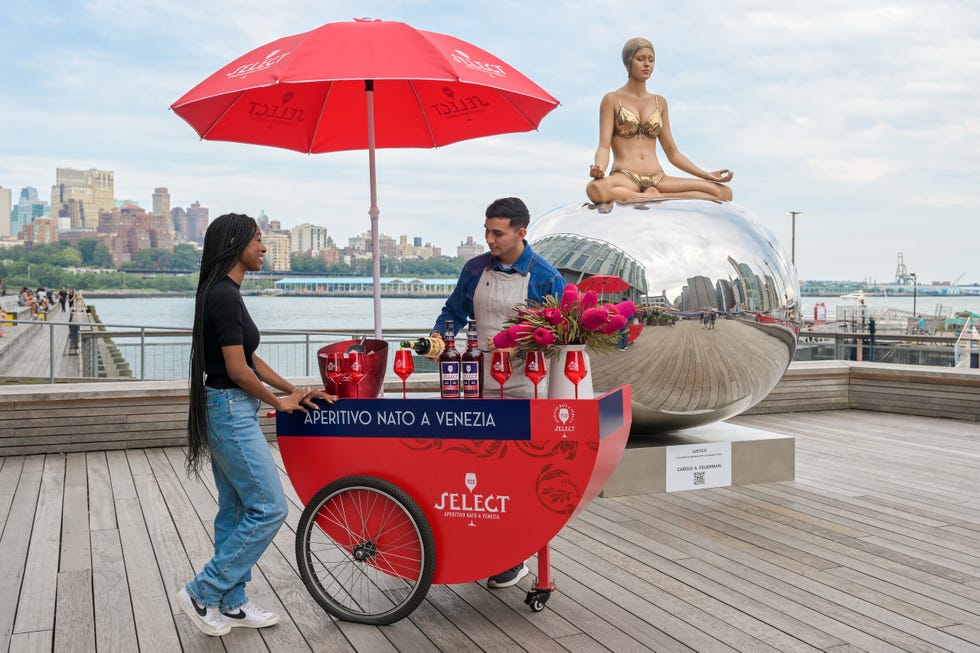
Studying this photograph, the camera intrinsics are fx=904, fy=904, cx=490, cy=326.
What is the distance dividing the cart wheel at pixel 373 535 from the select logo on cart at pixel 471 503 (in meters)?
0.12

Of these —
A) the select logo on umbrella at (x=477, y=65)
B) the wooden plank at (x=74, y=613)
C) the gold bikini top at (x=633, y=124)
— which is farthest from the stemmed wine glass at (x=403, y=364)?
the gold bikini top at (x=633, y=124)

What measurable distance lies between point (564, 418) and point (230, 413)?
1331 millimetres

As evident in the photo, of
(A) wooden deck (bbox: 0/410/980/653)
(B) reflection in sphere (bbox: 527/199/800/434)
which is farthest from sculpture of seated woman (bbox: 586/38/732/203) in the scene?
(A) wooden deck (bbox: 0/410/980/653)

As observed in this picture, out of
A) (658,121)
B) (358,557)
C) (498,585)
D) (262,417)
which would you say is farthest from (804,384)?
(358,557)

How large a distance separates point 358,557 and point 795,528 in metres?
2.85

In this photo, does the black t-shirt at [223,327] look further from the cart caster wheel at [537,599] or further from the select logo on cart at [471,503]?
the cart caster wheel at [537,599]

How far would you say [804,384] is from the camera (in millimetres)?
10062

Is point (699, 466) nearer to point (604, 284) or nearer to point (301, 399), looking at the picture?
point (604, 284)

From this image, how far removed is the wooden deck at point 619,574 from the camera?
146 inches

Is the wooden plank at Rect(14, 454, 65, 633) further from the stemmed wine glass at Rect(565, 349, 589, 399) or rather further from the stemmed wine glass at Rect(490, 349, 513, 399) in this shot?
the stemmed wine glass at Rect(565, 349, 589, 399)

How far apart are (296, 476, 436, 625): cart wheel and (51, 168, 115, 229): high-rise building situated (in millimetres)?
50734

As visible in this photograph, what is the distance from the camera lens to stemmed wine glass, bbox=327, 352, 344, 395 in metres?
3.88

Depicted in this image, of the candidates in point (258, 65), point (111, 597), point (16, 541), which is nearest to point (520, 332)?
point (258, 65)

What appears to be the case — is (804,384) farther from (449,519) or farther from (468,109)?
(449,519)
